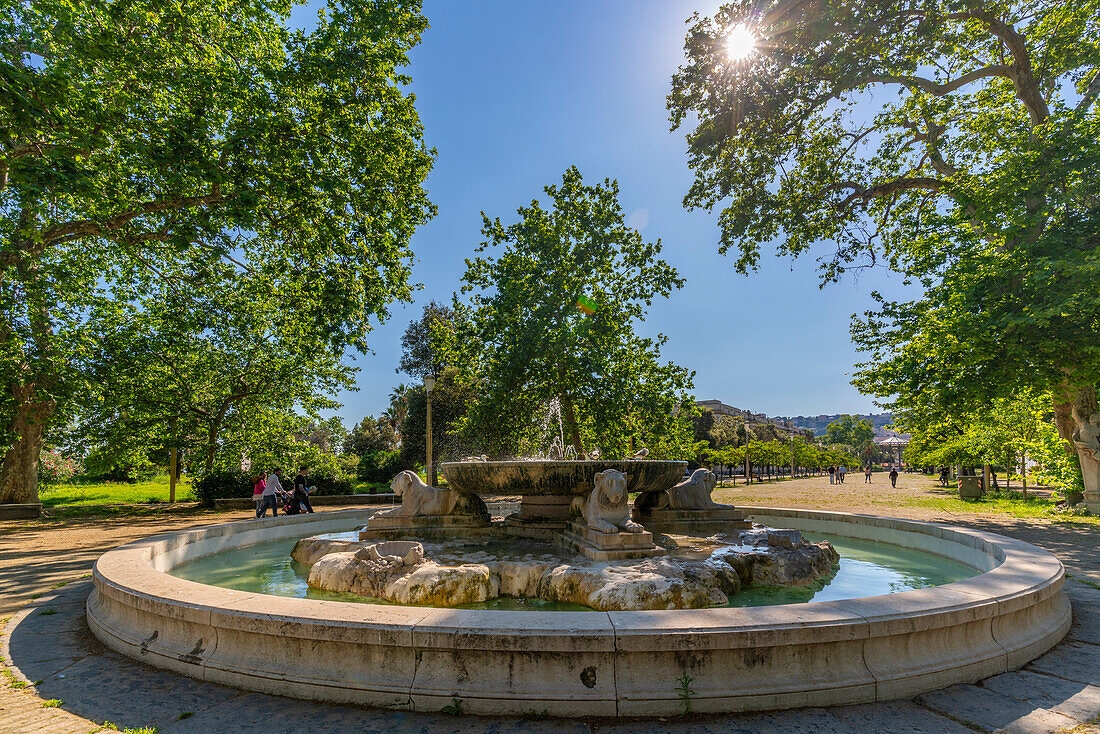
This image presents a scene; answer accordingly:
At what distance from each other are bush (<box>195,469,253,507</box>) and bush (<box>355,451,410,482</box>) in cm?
1255

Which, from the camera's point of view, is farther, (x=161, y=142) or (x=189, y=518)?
(x=189, y=518)

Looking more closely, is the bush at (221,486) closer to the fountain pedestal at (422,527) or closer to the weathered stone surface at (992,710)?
the fountain pedestal at (422,527)

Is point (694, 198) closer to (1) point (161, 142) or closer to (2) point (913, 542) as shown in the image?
(2) point (913, 542)

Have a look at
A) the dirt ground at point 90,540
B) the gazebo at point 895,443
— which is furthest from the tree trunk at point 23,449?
the gazebo at point 895,443

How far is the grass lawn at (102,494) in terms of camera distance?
23.7m

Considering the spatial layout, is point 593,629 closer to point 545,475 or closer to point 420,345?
point 545,475

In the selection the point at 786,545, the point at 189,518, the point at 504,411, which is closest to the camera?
the point at 786,545

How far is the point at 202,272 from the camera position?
1188cm

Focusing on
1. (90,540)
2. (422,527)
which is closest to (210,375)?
(90,540)

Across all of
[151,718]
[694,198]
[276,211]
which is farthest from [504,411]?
[151,718]

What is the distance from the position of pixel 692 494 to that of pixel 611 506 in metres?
2.99

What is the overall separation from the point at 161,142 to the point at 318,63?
376 centimetres

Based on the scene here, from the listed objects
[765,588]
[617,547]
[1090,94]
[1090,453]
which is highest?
[1090,94]

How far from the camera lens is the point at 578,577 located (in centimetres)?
518
